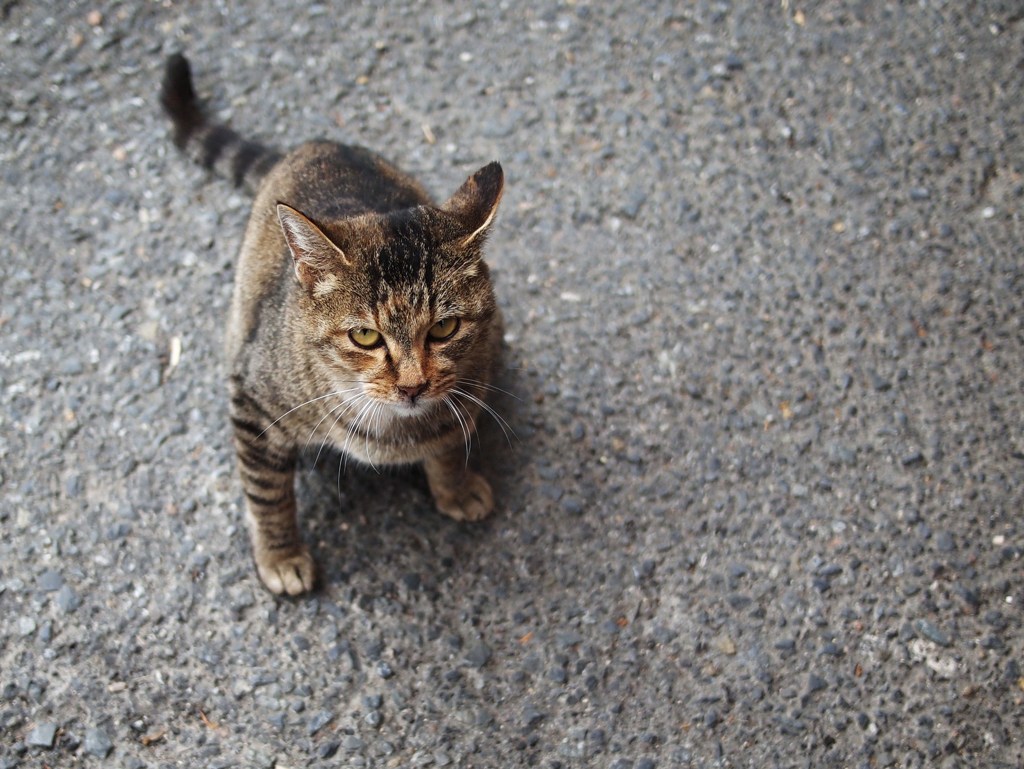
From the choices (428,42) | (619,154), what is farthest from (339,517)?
(428,42)

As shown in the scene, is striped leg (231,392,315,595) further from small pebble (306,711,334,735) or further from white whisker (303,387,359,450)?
small pebble (306,711,334,735)

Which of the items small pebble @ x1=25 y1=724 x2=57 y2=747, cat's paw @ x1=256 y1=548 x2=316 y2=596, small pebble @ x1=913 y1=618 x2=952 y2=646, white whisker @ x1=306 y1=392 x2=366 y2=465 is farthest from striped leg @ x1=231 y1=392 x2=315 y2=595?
small pebble @ x1=913 y1=618 x2=952 y2=646

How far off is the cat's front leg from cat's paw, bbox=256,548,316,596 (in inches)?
17.2

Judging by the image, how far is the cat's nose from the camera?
241 cm

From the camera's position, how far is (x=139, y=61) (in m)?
3.88

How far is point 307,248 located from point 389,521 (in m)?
1.00

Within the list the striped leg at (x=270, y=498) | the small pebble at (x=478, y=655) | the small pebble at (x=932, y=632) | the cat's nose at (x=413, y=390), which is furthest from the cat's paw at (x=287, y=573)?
the small pebble at (x=932, y=632)

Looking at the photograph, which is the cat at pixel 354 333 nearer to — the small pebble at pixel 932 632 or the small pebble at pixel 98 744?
the small pebble at pixel 98 744

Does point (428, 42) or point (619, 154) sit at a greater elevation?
point (428, 42)

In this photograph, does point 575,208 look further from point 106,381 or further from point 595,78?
point 106,381

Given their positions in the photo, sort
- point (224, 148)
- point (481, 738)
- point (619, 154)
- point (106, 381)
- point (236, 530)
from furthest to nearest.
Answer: point (619, 154), point (224, 148), point (106, 381), point (236, 530), point (481, 738)

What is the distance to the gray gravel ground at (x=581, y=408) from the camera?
271cm

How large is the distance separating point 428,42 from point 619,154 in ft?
3.09

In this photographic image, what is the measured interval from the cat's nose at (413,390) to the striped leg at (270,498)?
1.52 feet
